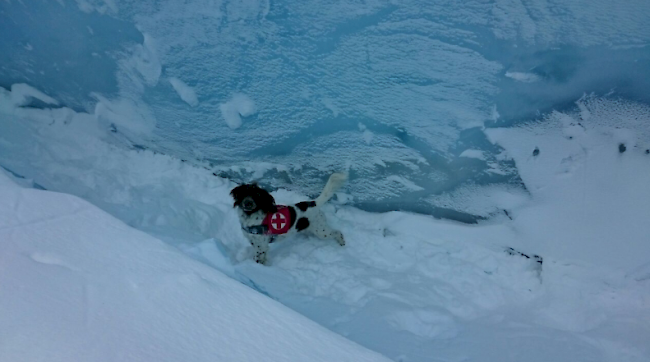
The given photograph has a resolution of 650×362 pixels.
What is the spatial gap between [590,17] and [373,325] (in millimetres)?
2063

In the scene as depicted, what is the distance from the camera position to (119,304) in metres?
1.49

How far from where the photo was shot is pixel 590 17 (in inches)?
88.0

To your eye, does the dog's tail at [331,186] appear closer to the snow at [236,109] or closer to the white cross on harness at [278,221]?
the white cross on harness at [278,221]

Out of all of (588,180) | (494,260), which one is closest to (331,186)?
(494,260)

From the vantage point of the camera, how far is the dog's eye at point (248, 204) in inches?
112

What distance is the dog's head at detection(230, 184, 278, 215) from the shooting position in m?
2.86

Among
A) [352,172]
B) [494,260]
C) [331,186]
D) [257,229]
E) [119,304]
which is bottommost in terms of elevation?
[119,304]

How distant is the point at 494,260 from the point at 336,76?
1.66 metres

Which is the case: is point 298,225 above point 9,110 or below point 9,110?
below

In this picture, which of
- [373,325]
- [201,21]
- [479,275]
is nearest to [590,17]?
[479,275]

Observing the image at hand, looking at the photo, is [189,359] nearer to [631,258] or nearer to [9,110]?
[631,258]

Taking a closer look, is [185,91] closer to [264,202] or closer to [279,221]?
[264,202]

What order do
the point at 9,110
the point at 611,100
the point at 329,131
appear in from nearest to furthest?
the point at 611,100 < the point at 329,131 < the point at 9,110

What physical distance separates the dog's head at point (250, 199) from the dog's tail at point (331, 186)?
1.61 ft
